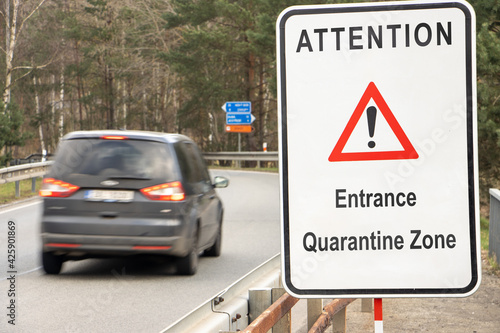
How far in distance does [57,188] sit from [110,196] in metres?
0.66

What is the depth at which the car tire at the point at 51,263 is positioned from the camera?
993 centimetres

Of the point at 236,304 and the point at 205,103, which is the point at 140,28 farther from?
the point at 236,304

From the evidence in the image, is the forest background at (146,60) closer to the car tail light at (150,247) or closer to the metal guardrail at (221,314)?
the car tail light at (150,247)

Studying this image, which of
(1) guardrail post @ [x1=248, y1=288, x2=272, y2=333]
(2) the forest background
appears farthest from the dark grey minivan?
(2) the forest background

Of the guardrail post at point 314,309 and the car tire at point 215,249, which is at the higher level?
the guardrail post at point 314,309

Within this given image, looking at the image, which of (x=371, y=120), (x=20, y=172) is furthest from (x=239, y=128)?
(x=371, y=120)

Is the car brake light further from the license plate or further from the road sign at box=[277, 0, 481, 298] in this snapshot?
the road sign at box=[277, 0, 481, 298]

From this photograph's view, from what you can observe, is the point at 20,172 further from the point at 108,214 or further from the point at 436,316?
the point at 436,316

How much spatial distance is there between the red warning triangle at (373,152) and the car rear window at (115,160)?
22.8 ft

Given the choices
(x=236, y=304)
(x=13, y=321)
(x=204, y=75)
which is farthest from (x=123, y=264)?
(x=204, y=75)

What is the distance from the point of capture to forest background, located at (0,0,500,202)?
42.2 metres

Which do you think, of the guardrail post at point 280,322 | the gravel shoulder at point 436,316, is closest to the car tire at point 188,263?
the gravel shoulder at point 436,316

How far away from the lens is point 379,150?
9.87 feet

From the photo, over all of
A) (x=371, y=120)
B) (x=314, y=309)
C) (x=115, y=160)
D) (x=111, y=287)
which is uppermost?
(x=371, y=120)
